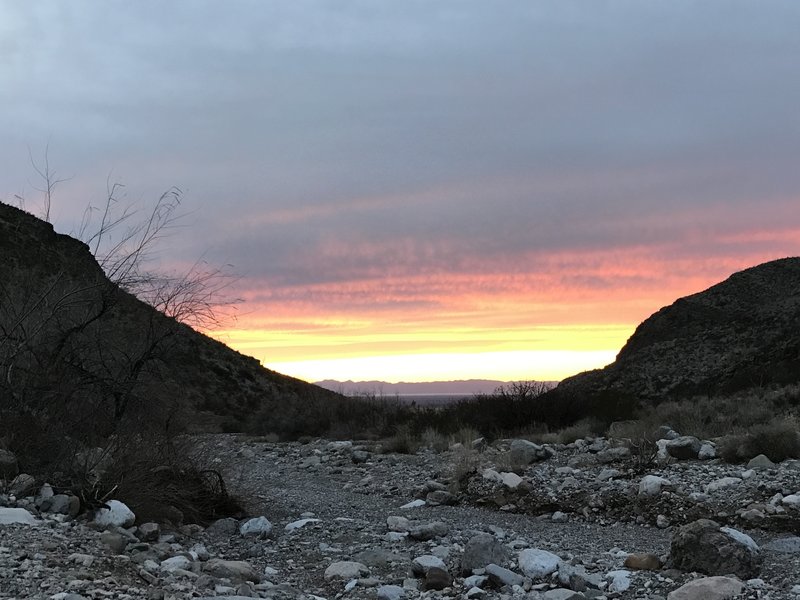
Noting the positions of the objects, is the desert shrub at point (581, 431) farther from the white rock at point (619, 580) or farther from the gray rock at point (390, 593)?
the gray rock at point (390, 593)

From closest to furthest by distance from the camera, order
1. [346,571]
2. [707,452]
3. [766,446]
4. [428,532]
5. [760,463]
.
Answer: [346,571] < [428,532] < [760,463] < [766,446] < [707,452]

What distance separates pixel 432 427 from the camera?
62.1ft

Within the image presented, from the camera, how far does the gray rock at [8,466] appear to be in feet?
22.5

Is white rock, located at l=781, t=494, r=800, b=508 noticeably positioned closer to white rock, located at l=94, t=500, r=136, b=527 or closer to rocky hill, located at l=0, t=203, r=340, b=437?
white rock, located at l=94, t=500, r=136, b=527

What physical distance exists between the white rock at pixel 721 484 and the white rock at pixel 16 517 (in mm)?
7127

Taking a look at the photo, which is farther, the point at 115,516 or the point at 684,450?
the point at 684,450

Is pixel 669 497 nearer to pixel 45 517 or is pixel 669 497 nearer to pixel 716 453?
pixel 716 453

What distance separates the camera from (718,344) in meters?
34.2

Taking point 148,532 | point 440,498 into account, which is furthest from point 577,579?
point 440,498

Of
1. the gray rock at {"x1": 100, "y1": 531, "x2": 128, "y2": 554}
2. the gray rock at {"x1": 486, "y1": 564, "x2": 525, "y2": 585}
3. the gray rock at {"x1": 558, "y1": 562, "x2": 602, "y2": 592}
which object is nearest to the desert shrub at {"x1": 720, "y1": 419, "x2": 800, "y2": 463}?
the gray rock at {"x1": 558, "y1": 562, "x2": 602, "y2": 592}

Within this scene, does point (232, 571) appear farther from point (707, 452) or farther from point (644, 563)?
point (707, 452)

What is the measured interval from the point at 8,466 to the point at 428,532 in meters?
3.91

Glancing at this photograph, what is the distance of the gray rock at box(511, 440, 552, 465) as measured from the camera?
12227 millimetres

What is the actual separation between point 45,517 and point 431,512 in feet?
15.7
